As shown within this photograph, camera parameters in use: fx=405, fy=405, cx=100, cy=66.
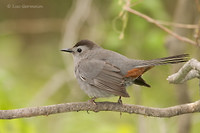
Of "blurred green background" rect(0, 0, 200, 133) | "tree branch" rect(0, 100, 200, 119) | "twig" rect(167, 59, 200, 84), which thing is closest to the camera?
"twig" rect(167, 59, 200, 84)

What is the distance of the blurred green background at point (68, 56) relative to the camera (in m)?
5.36

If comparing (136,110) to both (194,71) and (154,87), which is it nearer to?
(194,71)

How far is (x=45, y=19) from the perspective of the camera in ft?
27.0

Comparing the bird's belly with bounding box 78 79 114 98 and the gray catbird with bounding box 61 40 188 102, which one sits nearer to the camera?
the gray catbird with bounding box 61 40 188 102

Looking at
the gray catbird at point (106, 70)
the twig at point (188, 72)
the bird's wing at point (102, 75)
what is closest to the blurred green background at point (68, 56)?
the gray catbird at point (106, 70)

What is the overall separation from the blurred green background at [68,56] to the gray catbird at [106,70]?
1.70ft

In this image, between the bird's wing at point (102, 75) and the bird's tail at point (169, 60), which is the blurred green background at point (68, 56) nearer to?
the bird's wing at point (102, 75)

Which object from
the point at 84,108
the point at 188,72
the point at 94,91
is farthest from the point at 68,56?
the point at 188,72

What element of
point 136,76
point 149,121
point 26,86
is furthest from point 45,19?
point 136,76

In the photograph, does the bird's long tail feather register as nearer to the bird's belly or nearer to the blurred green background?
the bird's belly

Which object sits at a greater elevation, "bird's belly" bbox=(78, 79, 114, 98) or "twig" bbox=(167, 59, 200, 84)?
"twig" bbox=(167, 59, 200, 84)

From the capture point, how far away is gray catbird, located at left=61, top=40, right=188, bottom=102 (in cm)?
391

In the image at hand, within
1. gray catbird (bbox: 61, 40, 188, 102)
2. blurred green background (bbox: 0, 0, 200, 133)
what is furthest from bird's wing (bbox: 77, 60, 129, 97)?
blurred green background (bbox: 0, 0, 200, 133)

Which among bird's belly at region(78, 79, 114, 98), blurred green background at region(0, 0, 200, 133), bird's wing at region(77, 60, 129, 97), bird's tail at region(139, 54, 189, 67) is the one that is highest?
bird's tail at region(139, 54, 189, 67)
